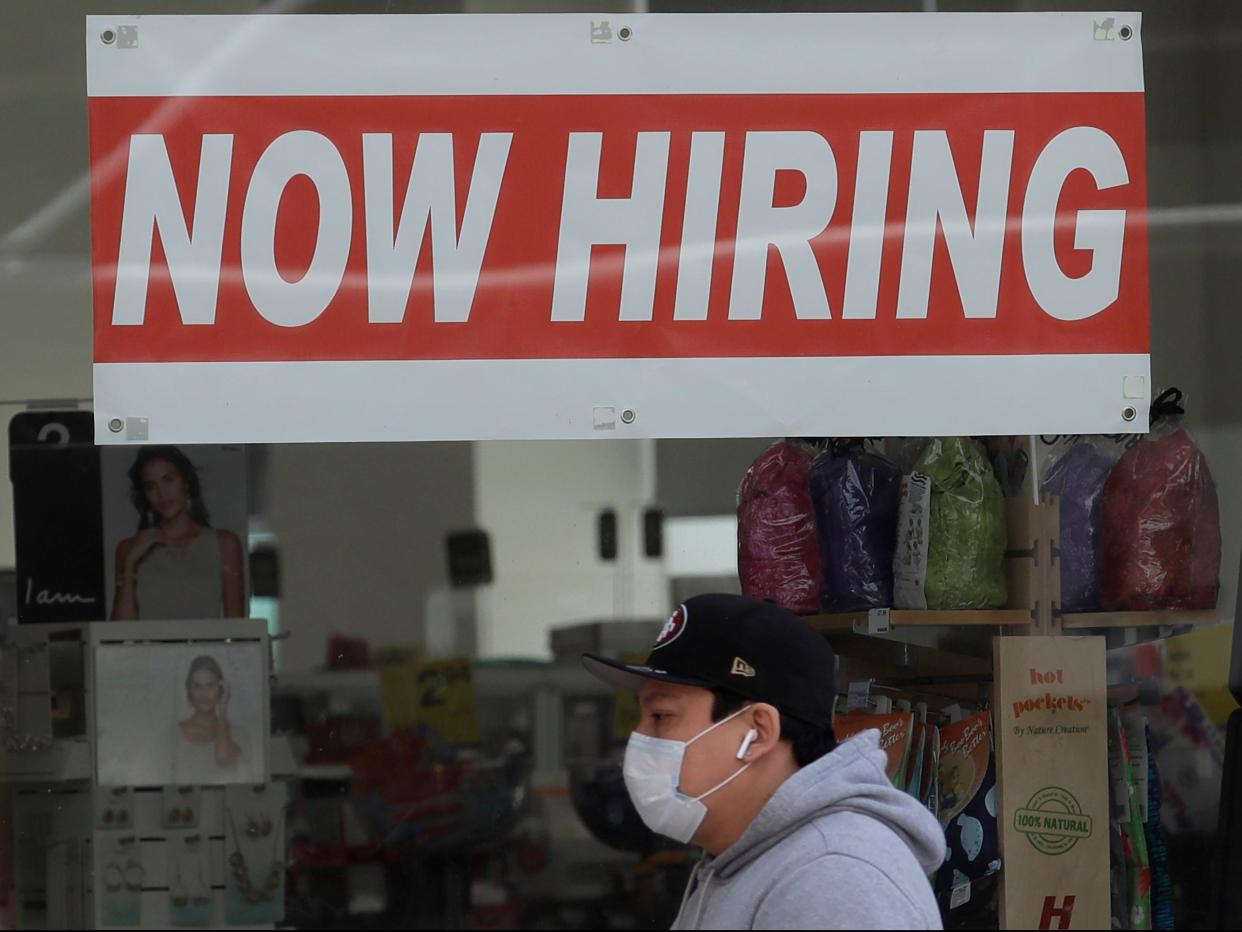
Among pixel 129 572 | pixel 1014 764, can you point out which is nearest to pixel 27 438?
pixel 129 572

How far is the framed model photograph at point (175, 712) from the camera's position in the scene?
4.33m

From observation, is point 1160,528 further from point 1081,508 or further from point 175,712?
point 175,712

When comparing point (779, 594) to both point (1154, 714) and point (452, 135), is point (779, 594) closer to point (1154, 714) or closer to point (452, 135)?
point (452, 135)

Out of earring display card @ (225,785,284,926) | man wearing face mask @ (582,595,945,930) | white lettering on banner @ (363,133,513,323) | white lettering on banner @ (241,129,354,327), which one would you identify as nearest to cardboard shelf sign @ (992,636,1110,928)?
man wearing face mask @ (582,595,945,930)

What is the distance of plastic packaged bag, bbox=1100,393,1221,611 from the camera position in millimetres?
3193

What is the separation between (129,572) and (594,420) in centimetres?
207

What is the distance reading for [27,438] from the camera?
4.25 meters

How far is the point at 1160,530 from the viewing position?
10.5ft

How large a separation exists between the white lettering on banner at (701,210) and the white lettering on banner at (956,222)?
0.35 meters

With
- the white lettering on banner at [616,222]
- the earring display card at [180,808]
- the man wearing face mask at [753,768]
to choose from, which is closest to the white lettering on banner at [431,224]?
the white lettering on banner at [616,222]

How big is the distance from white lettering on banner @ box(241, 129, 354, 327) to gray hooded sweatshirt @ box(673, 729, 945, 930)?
4.11ft

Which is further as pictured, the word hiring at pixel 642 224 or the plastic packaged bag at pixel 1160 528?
the plastic packaged bag at pixel 1160 528

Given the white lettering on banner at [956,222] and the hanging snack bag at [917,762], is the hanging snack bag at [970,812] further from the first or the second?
the white lettering on banner at [956,222]

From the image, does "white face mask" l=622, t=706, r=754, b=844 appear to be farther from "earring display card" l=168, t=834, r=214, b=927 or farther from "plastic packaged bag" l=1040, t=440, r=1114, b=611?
"earring display card" l=168, t=834, r=214, b=927
